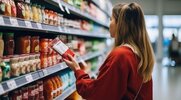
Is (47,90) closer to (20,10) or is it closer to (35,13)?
(35,13)

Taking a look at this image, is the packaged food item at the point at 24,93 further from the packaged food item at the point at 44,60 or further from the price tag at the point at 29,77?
the packaged food item at the point at 44,60

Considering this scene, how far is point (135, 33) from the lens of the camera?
6.75 ft

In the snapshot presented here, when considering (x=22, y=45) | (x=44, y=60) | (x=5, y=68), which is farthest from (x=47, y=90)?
(x=5, y=68)

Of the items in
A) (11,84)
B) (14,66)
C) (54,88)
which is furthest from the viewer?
(54,88)

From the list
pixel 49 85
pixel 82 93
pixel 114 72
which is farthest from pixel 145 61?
pixel 49 85

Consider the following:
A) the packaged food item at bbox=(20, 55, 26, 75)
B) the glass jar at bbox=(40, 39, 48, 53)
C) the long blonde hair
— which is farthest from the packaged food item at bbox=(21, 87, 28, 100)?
the long blonde hair

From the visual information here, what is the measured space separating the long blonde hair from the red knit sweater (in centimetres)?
5

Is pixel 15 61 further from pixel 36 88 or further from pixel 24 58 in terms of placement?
pixel 36 88

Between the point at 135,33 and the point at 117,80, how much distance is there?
0.34 meters

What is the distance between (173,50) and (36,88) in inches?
561

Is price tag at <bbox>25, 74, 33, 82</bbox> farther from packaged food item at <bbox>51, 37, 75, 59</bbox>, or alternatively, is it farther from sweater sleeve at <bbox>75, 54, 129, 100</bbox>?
sweater sleeve at <bbox>75, 54, 129, 100</bbox>

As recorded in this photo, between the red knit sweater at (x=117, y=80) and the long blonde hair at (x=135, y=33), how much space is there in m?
0.05

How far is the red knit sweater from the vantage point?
1927 millimetres

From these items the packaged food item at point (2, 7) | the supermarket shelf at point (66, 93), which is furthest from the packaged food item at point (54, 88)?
the packaged food item at point (2, 7)
